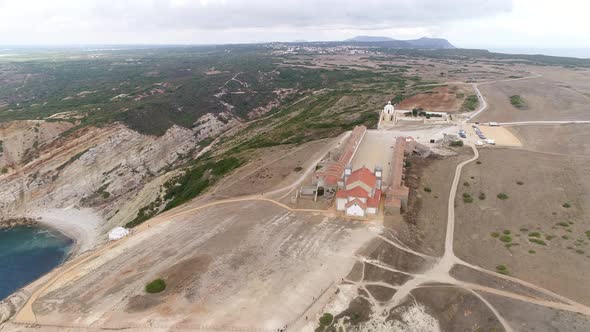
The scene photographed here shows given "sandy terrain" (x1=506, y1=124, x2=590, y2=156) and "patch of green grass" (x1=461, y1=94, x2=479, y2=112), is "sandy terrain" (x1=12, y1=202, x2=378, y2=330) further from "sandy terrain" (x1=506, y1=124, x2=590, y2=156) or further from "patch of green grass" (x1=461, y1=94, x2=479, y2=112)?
"patch of green grass" (x1=461, y1=94, x2=479, y2=112)

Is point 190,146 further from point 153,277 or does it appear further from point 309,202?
point 153,277

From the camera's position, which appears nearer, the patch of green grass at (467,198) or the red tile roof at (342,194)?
the red tile roof at (342,194)

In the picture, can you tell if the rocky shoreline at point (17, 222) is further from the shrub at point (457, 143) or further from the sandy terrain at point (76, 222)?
the shrub at point (457, 143)

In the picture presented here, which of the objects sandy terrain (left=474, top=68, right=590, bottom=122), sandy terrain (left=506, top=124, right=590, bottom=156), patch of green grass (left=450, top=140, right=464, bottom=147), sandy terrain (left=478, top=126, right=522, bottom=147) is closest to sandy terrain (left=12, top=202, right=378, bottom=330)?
patch of green grass (left=450, top=140, right=464, bottom=147)

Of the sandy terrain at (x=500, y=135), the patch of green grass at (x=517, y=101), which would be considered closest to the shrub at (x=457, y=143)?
the sandy terrain at (x=500, y=135)

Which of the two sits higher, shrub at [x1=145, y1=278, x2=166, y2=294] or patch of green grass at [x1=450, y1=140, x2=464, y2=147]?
patch of green grass at [x1=450, y1=140, x2=464, y2=147]

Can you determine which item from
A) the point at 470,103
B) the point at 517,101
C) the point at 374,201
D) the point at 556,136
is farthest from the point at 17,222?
the point at 517,101

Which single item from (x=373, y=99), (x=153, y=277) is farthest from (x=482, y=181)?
(x=373, y=99)
